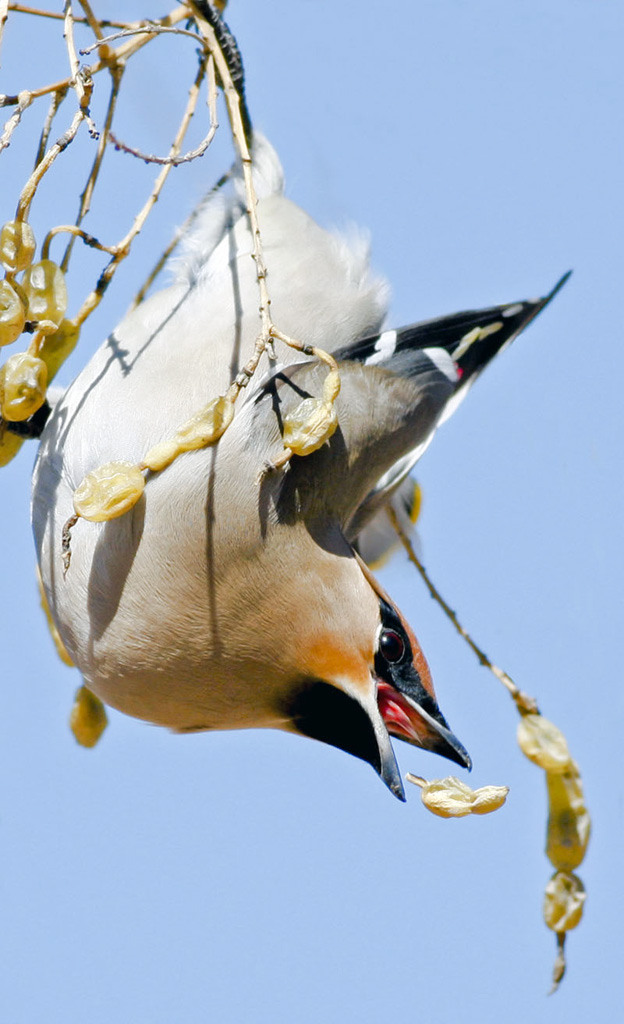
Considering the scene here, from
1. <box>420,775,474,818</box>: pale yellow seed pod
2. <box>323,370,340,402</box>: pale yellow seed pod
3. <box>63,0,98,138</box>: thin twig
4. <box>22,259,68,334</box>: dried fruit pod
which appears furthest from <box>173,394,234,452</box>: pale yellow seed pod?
<box>420,775,474,818</box>: pale yellow seed pod

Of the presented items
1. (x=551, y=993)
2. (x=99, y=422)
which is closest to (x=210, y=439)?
(x=99, y=422)

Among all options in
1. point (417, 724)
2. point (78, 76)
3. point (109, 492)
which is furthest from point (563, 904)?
point (78, 76)

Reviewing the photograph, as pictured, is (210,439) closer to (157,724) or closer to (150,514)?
(150,514)

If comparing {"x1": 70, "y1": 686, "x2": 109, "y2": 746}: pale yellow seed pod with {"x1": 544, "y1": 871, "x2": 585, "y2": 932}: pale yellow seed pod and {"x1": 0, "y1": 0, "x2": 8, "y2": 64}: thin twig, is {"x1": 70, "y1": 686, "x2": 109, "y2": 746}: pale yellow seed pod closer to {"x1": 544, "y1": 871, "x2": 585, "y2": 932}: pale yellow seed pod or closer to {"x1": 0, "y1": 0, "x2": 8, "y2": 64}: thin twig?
{"x1": 544, "y1": 871, "x2": 585, "y2": 932}: pale yellow seed pod

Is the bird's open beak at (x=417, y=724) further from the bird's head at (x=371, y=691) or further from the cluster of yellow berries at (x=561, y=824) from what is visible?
the cluster of yellow berries at (x=561, y=824)

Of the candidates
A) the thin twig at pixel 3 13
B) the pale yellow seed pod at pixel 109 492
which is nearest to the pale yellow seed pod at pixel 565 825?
the pale yellow seed pod at pixel 109 492

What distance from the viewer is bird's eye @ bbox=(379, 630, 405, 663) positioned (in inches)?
83.4

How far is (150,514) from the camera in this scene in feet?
6.26

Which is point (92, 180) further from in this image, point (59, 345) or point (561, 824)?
point (561, 824)

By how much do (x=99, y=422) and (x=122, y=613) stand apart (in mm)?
323

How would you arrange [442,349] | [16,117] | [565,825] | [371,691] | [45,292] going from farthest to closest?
[442,349]
[565,825]
[371,691]
[45,292]
[16,117]

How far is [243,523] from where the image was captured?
1936mm

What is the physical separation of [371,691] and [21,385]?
0.76m

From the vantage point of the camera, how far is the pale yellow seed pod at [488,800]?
6.06 feet
